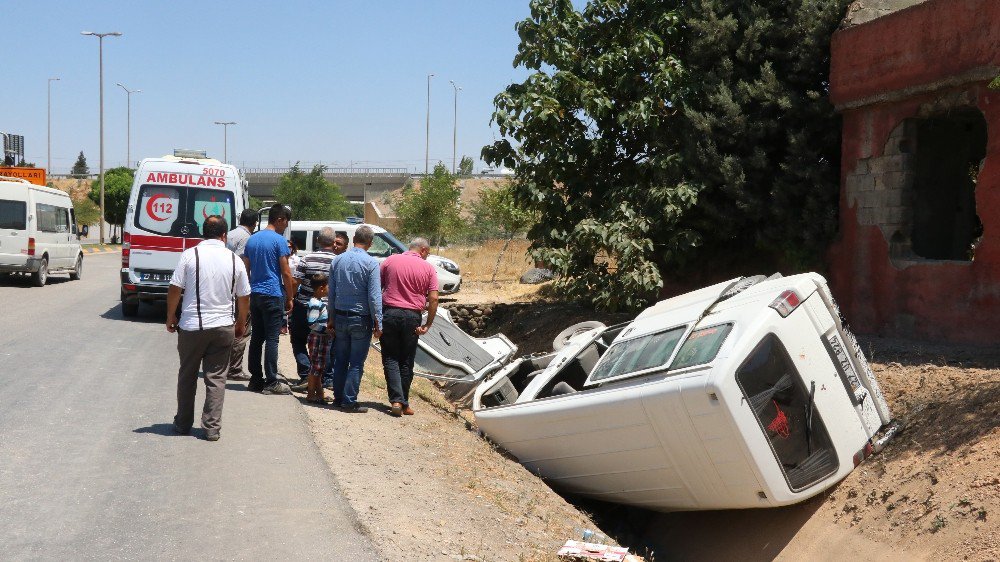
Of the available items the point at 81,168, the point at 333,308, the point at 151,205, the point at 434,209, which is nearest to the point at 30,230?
the point at 151,205

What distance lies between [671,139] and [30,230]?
569 inches

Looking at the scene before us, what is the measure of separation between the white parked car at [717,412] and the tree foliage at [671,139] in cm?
555

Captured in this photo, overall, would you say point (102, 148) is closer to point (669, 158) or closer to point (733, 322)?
point (669, 158)

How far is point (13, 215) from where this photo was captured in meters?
20.6

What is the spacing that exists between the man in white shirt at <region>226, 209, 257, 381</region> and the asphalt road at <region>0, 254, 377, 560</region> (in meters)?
0.45

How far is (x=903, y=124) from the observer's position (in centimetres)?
1251

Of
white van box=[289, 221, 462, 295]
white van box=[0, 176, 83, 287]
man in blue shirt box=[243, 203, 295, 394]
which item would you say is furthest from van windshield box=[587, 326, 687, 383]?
white van box=[0, 176, 83, 287]

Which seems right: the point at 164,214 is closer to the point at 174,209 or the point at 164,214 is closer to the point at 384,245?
the point at 174,209

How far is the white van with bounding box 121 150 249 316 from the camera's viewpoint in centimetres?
1580

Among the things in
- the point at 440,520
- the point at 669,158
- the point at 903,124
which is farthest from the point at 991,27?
the point at 440,520

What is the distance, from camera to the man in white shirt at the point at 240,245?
10.4m

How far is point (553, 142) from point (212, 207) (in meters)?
6.13

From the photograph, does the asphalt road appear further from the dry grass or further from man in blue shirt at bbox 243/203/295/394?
the dry grass

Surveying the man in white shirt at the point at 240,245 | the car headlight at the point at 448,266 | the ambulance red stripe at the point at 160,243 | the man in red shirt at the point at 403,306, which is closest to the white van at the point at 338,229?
the ambulance red stripe at the point at 160,243
